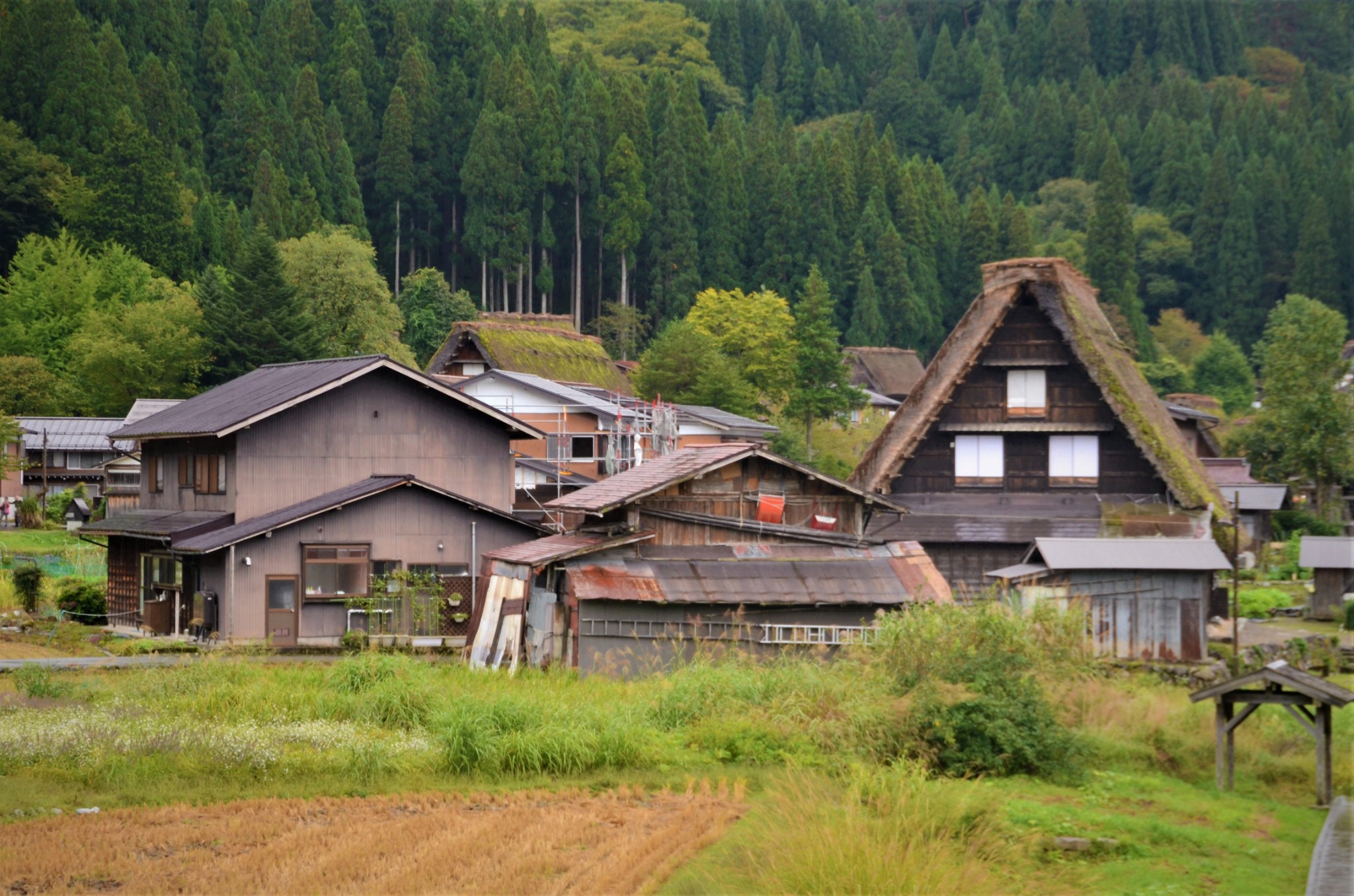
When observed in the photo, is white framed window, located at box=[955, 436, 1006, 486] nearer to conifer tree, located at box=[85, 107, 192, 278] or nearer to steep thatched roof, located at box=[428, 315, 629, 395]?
steep thatched roof, located at box=[428, 315, 629, 395]

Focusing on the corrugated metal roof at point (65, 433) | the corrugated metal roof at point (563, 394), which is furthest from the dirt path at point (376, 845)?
the corrugated metal roof at point (65, 433)

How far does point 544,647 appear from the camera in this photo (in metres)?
20.8

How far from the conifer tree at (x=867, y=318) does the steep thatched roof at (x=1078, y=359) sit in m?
44.6

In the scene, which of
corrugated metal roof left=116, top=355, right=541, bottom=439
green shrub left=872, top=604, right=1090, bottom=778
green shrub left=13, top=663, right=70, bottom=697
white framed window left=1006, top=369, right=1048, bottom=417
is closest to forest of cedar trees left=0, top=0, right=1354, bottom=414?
corrugated metal roof left=116, top=355, right=541, bottom=439

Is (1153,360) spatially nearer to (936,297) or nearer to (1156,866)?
(936,297)

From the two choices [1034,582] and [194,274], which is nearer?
[1034,582]

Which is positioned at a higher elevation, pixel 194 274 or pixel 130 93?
pixel 130 93

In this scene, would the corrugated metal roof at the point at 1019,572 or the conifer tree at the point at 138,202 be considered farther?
the conifer tree at the point at 138,202

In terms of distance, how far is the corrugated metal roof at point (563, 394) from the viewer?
43.5 meters

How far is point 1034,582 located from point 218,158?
65255 mm

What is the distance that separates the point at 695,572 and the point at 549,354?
3458cm

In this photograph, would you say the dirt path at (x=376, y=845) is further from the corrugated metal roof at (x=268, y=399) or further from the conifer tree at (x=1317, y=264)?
the conifer tree at (x=1317, y=264)

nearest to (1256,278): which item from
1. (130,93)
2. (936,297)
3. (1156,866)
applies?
(936,297)

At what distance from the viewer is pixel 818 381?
182 ft
